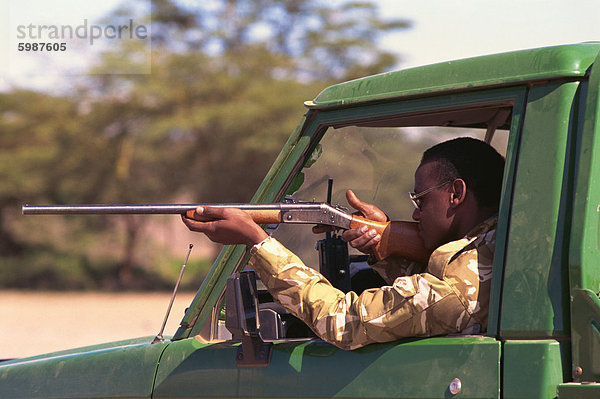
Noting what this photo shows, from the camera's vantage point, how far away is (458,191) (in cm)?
280

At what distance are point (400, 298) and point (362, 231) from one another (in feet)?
1.94

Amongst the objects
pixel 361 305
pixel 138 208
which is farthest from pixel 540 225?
pixel 138 208

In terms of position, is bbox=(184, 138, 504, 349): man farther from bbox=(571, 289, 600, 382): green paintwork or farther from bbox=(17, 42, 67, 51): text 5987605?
bbox=(17, 42, 67, 51): text 5987605

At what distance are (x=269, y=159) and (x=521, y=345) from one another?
2229 cm

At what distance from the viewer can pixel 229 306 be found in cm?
266

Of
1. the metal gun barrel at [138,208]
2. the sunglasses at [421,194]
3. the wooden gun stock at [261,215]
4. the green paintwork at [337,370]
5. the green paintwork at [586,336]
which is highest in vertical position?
the sunglasses at [421,194]

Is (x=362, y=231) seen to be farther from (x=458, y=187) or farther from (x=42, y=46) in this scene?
→ (x=42, y=46)

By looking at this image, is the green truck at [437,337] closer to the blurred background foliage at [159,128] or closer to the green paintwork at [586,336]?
the green paintwork at [586,336]

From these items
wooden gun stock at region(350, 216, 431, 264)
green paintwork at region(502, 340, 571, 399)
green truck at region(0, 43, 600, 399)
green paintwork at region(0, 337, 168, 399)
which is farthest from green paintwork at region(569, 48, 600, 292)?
green paintwork at region(0, 337, 168, 399)

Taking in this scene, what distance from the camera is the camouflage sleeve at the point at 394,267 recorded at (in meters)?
3.22

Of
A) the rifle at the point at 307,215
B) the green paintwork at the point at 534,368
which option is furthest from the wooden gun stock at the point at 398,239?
the green paintwork at the point at 534,368

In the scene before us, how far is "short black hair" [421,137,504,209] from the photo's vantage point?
9.25 ft

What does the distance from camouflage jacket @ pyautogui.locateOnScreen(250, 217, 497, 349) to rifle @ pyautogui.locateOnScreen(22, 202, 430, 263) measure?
19 cm

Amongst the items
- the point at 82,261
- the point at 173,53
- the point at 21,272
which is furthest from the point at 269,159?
the point at 21,272
